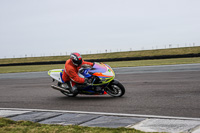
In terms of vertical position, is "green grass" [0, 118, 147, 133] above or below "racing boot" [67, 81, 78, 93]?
below

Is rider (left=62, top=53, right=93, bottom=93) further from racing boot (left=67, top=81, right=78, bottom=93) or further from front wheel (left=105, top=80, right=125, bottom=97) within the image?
front wheel (left=105, top=80, right=125, bottom=97)

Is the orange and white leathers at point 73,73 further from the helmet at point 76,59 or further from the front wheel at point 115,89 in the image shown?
the front wheel at point 115,89

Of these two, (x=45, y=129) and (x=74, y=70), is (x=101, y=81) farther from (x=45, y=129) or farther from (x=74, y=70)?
(x=45, y=129)

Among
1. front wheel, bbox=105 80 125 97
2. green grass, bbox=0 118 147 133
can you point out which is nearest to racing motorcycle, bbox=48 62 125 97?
front wheel, bbox=105 80 125 97

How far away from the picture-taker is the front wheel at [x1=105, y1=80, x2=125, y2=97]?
8.74 meters

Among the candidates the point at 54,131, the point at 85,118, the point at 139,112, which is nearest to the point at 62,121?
the point at 85,118

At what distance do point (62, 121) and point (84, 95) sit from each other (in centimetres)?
435

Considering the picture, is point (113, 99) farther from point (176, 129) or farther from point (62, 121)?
point (176, 129)

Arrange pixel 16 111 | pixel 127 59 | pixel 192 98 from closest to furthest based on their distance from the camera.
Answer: pixel 16 111
pixel 192 98
pixel 127 59

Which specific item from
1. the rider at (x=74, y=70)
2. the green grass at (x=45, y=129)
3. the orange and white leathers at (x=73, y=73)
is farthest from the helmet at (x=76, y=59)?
the green grass at (x=45, y=129)

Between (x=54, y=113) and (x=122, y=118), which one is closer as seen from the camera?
(x=122, y=118)

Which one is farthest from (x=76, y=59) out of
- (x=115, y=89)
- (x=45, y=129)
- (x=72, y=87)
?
(x=45, y=129)

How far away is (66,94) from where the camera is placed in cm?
986

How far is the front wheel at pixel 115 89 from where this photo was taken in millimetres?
8742
